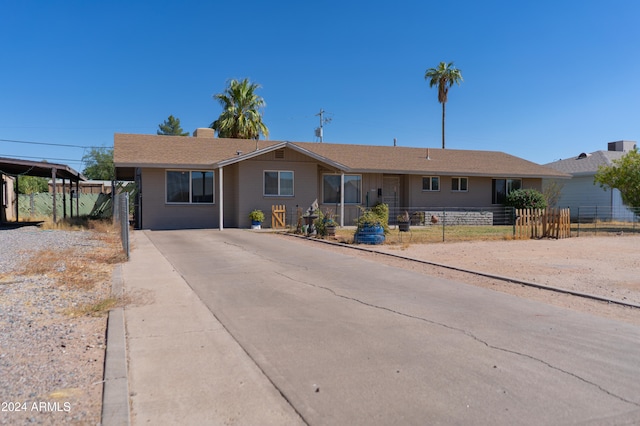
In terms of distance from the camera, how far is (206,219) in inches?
888

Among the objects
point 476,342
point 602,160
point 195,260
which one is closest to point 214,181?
point 195,260

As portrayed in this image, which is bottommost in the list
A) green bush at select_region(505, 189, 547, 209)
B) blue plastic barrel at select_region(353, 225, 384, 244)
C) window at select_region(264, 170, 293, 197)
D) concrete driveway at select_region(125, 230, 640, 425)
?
concrete driveway at select_region(125, 230, 640, 425)

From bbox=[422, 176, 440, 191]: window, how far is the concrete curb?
2269 centimetres

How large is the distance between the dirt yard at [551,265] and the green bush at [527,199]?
27.7ft

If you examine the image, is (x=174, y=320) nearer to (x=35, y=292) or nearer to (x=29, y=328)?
(x=29, y=328)

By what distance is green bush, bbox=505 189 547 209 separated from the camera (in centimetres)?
2656

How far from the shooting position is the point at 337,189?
81.5 ft

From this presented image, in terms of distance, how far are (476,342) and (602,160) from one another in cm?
3261

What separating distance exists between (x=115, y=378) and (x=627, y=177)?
85.9 ft

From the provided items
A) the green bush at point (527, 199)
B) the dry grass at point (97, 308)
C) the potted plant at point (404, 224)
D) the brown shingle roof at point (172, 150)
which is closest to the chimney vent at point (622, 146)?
the green bush at point (527, 199)

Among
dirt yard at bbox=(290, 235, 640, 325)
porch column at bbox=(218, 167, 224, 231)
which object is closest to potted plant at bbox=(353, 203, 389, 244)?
dirt yard at bbox=(290, 235, 640, 325)

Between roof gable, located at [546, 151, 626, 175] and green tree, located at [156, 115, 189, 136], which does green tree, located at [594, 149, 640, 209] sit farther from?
green tree, located at [156, 115, 189, 136]

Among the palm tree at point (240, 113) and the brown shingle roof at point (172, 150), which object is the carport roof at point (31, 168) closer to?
the brown shingle roof at point (172, 150)

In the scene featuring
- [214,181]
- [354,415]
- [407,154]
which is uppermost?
[407,154]
